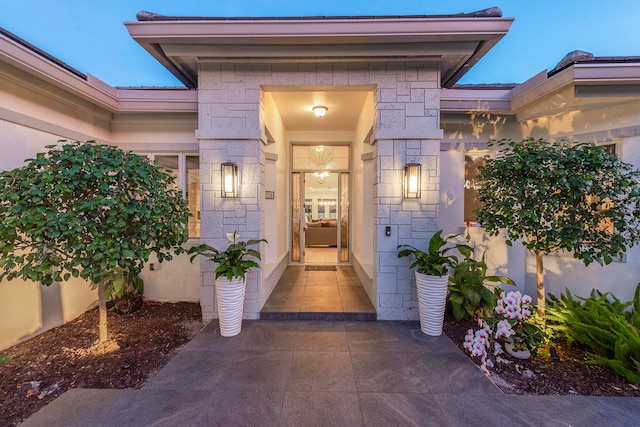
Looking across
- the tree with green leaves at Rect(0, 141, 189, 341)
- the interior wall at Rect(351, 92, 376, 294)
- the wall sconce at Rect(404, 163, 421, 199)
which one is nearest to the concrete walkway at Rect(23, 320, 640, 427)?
the tree with green leaves at Rect(0, 141, 189, 341)

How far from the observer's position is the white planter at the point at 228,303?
A: 315cm

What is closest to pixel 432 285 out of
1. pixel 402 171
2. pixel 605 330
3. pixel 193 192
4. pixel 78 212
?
pixel 402 171

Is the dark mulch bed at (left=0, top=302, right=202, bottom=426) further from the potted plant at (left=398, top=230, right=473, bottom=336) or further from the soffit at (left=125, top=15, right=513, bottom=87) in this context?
the soffit at (left=125, top=15, right=513, bottom=87)

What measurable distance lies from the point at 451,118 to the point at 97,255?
517 centimetres

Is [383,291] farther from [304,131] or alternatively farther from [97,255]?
[304,131]

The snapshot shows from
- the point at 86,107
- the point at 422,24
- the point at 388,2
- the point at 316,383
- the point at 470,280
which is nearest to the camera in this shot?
the point at 316,383

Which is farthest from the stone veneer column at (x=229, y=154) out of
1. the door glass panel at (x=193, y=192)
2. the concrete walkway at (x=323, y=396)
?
the door glass panel at (x=193, y=192)

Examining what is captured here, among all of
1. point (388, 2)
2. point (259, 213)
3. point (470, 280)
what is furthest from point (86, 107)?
point (388, 2)

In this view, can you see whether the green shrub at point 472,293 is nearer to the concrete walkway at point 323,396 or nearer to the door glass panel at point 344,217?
the concrete walkway at point 323,396

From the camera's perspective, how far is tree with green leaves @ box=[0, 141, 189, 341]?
94.8 inches

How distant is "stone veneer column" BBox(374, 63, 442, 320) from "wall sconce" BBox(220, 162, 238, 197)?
6.46 feet

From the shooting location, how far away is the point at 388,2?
14.2 m

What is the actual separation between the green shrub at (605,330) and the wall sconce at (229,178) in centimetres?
425

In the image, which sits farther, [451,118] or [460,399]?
[451,118]
